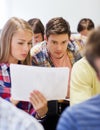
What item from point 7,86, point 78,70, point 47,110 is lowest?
point 47,110

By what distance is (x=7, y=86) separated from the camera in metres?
1.44

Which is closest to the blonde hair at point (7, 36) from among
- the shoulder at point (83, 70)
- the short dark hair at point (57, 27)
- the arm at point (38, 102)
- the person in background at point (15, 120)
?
the short dark hair at point (57, 27)

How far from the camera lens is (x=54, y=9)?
12.4 ft

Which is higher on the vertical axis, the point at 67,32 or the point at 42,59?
the point at 67,32

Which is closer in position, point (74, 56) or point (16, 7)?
point (74, 56)

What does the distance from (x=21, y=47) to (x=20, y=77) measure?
246 mm

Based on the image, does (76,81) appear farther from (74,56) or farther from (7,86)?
(74,56)

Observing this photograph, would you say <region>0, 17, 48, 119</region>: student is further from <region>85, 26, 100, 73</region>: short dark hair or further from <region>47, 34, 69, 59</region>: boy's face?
<region>85, 26, 100, 73</region>: short dark hair

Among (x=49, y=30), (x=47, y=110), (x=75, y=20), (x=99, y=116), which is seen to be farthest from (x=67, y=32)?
(x=75, y=20)

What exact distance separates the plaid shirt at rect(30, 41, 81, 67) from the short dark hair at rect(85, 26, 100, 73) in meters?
0.91

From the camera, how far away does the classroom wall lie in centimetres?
373

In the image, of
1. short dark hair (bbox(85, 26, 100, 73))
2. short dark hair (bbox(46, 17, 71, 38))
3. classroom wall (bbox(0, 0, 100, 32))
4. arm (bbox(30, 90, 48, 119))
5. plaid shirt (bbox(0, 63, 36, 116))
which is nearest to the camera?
short dark hair (bbox(85, 26, 100, 73))

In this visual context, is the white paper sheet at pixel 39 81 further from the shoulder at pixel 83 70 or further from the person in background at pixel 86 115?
the person in background at pixel 86 115

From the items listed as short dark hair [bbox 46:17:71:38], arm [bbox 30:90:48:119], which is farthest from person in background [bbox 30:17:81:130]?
arm [bbox 30:90:48:119]
